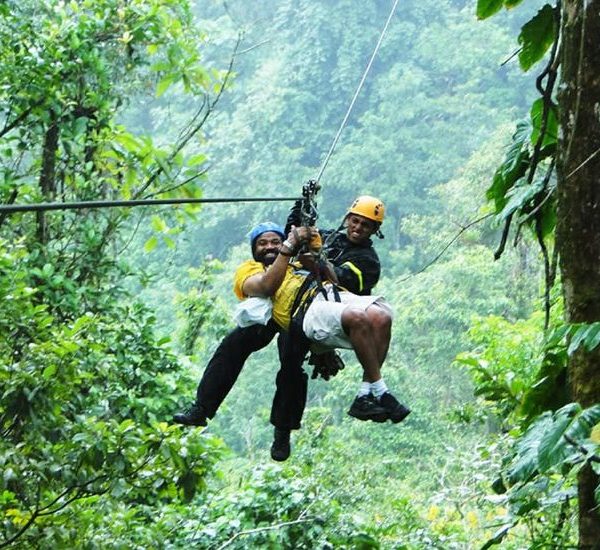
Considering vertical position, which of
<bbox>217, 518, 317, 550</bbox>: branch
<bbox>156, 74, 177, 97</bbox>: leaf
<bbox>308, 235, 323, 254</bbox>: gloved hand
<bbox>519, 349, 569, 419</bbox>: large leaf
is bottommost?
<bbox>217, 518, 317, 550</bbox>: branch

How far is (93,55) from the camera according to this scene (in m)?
5.32

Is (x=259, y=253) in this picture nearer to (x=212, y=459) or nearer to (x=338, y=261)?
(x=338, y=261)

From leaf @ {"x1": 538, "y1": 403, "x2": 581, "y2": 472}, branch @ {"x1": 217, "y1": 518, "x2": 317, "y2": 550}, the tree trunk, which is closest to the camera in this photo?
leaf @ {"x1": 538, "y1": 403, "x2": 581, "y2": 472}

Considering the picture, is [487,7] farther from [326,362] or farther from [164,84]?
[164,84]

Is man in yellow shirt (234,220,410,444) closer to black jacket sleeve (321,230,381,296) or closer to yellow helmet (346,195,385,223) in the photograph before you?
black jacket sleeve (321,230,381,296)

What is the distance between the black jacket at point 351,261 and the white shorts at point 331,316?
132 mm

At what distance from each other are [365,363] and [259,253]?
52cm

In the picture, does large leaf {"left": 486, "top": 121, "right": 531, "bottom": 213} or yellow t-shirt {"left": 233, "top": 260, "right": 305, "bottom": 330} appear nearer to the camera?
large leaf {"left": 486, "top": 121, "right": 531, "bottom": 213}

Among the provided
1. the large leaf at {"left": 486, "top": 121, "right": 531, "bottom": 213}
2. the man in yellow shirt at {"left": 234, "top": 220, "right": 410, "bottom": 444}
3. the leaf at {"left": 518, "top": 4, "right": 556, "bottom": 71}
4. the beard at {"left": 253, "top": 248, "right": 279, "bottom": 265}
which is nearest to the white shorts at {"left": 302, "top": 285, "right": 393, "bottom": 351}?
the man in yellow shirt at {"left": 234, "top": 220, "right": 410, "bottom": 444}

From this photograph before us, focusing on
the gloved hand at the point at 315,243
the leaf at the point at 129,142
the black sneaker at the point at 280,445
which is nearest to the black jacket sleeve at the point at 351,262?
the gloved hand at the point at 315,243

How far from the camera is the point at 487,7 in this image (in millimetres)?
2680

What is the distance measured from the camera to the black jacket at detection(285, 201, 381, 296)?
3.17 meters

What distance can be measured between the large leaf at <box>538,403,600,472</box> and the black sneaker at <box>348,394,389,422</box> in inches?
47.3

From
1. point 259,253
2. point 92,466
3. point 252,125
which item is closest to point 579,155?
point 259,253
